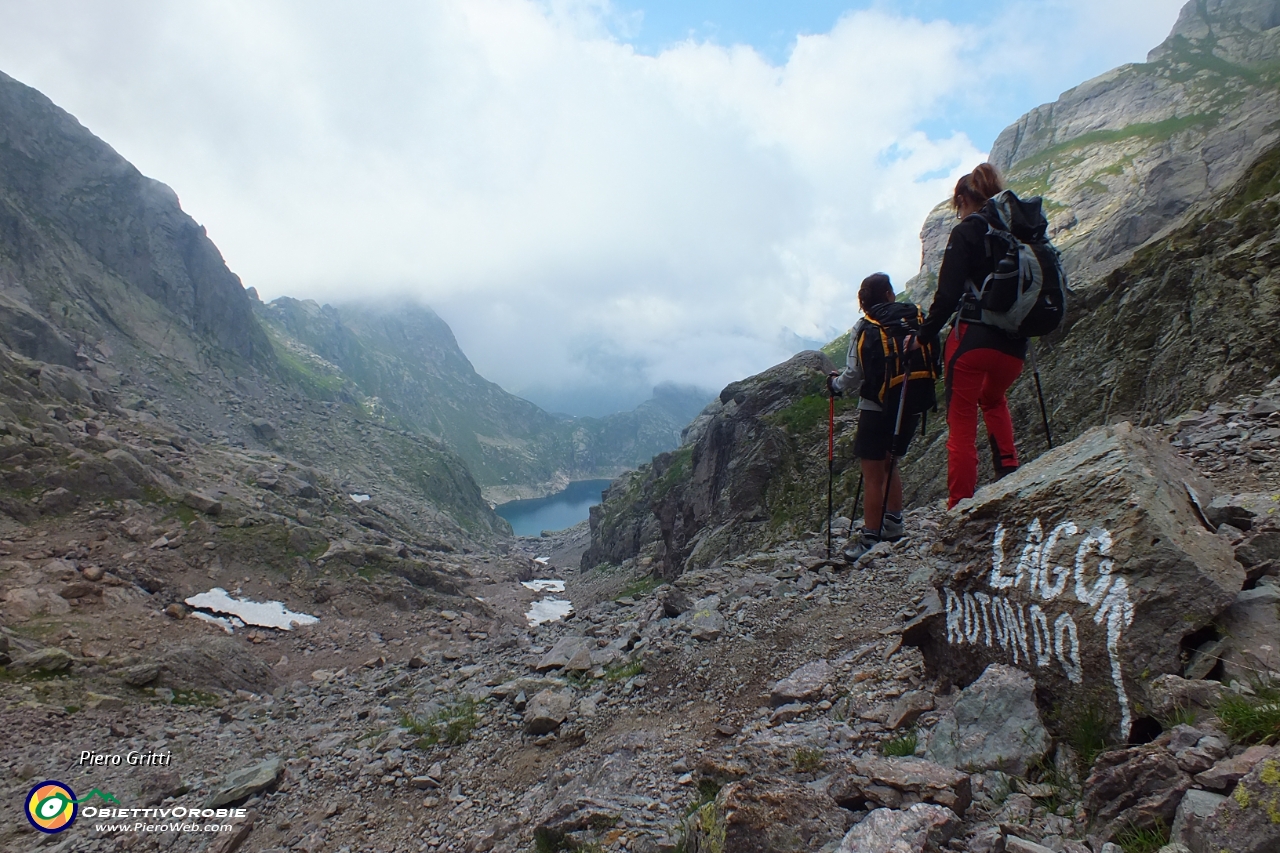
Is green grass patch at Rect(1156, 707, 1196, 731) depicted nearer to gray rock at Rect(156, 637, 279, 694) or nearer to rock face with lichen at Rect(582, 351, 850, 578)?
rock face with lichen at Rect(582, 351, 850, 578)

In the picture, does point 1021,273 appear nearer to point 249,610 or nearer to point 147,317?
point 249,610

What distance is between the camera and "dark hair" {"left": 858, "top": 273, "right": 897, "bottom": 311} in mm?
8648

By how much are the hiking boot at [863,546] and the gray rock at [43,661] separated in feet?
68.3

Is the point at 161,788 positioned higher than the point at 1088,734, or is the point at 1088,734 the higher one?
the point at 1088,734

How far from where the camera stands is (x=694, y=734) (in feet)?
20.2

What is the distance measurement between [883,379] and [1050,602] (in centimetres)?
484

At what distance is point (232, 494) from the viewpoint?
41312 mm

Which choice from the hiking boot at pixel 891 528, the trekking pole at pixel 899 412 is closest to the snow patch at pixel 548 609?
the hiking boot at pixel 891 528

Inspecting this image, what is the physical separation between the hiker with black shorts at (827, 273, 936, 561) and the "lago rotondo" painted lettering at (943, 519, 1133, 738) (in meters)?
3.76

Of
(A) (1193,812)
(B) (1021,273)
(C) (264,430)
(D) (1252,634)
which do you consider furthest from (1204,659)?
(C) (264,430)

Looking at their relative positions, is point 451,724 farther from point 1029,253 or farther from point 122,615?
point 122,615

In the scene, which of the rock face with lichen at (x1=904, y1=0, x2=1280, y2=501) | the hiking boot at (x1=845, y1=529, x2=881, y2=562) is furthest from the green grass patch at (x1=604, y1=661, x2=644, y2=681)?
the rock face with lichen at (x1=904, y1=0, x2=1280, y2=501)

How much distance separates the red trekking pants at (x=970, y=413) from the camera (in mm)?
6508

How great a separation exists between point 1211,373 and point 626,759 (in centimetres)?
1404
